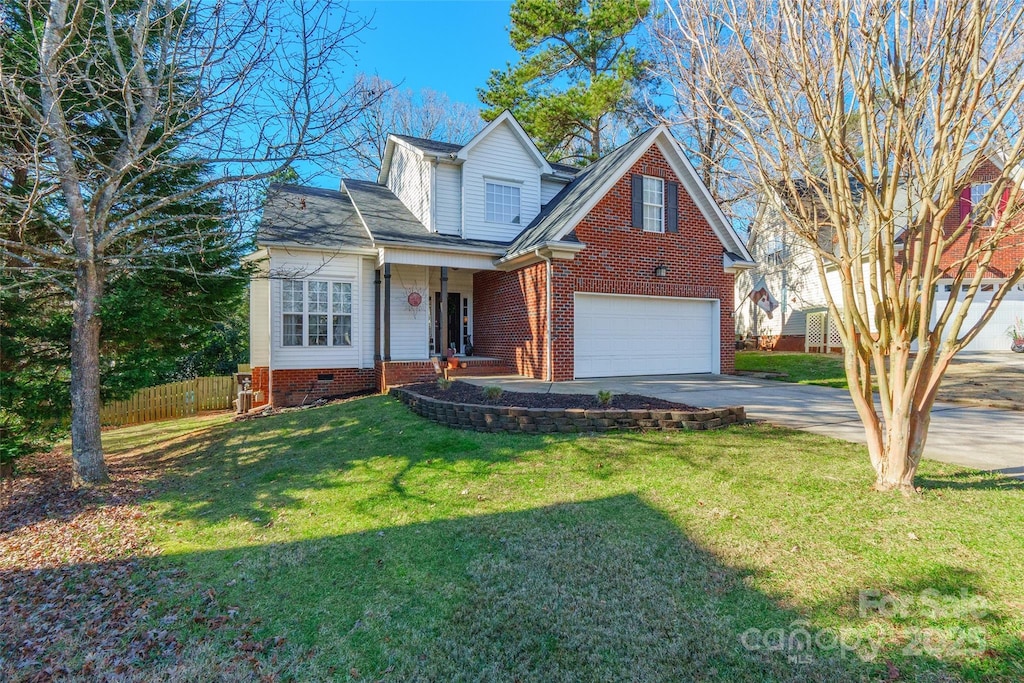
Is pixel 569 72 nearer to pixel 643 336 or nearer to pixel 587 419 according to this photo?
pixel 643 336

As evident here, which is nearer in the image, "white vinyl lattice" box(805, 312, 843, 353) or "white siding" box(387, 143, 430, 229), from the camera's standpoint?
"white siding" box(387, 143, 430, 229)

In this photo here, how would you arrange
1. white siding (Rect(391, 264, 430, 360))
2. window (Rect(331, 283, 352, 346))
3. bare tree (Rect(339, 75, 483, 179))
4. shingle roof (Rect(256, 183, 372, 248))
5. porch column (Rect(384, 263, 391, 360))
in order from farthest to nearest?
bare tree (Rect(339, 75, 483, 179)) → white siding (Rect(391, 264, 430, 360)) → window (Rect(331, 283, 352, 346)) → porch column (Rect(384, 263, 391, 360)) → shingle roof (Rect(256, 183, 372, 248))

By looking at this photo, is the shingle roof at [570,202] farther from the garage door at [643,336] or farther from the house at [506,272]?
the garage door at [643,336]

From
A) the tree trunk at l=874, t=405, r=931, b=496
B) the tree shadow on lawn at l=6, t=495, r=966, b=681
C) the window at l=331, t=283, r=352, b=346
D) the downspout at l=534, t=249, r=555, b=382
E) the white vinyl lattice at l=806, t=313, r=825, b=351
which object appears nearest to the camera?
the tree shadow on lawn at l=6, t=495, r=966, b=681

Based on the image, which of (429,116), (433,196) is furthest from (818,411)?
(429,116)

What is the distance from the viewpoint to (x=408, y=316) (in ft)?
43.5

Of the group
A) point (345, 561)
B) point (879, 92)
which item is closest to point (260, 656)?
point (345, 561)

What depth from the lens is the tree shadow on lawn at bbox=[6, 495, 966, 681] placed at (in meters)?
2.76

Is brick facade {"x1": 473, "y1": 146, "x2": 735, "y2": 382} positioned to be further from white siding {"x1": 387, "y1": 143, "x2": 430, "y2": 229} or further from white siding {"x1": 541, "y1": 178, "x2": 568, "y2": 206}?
white siding {"x1": 541, "y1": 178, "x2": 568, "y2": 206}

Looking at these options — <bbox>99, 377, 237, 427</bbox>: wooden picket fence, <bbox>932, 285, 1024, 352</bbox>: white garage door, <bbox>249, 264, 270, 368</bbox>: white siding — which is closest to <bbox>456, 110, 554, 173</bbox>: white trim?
<bbox>249, 264, 270, 368</bbox>: white siding

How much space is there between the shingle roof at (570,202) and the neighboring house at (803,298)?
629 centimetres

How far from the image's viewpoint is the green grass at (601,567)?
278 centimetres

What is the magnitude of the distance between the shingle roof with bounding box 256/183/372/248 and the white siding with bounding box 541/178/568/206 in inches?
220

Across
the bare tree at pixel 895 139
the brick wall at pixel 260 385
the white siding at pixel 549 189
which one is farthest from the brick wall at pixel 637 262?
the brick wall at pixel 260 385
